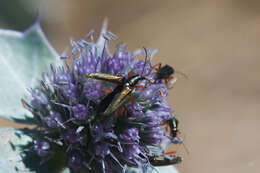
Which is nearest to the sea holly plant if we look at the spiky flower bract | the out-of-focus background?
the spiky flower bract

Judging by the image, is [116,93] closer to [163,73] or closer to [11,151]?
[163,73]

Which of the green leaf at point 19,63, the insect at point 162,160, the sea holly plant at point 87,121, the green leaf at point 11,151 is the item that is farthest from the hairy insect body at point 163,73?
the green leaf at point 11,151

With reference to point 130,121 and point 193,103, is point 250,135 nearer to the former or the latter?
point 193,103

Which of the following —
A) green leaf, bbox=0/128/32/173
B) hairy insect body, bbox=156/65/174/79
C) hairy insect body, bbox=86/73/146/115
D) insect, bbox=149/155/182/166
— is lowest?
insect, bbox=149/155/182/166

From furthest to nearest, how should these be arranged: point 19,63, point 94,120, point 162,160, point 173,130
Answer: point 19,63 → point 173,130 → point 162,160 → point 94,120

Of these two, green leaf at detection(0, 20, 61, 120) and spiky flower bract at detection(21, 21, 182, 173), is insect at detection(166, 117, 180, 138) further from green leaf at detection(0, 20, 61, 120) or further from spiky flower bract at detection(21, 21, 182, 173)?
green leaf at detection(0, 20, 61, 120)

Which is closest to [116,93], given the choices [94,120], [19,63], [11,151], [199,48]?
[94,120]

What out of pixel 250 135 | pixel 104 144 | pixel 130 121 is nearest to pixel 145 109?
pixel 130 121

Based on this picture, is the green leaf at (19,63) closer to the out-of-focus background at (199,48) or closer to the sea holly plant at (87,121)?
the sea holly plant at (87,121)

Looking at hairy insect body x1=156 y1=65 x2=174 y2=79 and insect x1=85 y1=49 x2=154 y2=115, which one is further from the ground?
hairy insect body x1=156 y1=65 x2=174 y2=79
